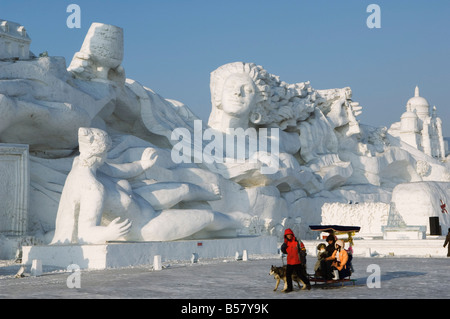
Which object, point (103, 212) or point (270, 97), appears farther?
point (270, 97)

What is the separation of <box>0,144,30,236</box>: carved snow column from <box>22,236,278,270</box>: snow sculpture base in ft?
4.84

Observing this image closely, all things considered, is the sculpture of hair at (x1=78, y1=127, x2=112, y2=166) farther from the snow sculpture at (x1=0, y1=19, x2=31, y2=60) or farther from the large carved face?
the large carved face

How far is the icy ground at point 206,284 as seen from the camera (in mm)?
6996

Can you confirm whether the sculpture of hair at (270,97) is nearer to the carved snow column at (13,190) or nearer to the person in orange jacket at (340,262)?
the carved snow column at (13,190)

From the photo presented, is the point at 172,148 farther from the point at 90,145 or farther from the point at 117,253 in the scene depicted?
the point at 117,253

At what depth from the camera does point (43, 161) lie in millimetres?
13602

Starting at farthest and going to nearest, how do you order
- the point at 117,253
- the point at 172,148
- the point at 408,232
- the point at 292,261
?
the point at 172,148, the point at 408,232, the point at 117,253, the point at 292,261

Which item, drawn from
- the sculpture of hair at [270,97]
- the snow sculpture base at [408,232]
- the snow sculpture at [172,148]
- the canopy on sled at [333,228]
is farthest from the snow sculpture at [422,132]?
the canopy on sled at [333,228]

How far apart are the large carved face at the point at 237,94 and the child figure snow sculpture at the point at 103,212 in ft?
21.2

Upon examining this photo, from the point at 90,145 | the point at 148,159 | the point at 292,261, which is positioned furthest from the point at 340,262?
the point at 148,159

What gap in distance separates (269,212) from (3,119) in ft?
24.3

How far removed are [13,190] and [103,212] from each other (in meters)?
2.20

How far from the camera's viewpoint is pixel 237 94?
18.3 metres

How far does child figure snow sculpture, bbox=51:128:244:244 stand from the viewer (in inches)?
426
